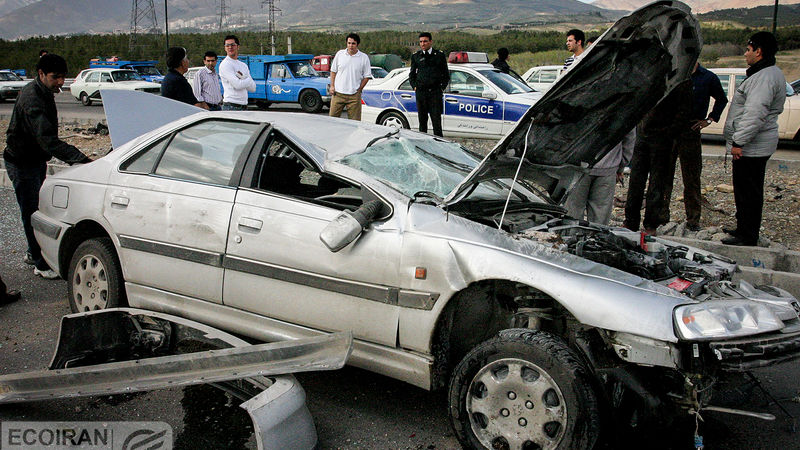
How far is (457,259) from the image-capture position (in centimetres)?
311

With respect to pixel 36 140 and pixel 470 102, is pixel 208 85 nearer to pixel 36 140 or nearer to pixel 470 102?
pixel 36 140

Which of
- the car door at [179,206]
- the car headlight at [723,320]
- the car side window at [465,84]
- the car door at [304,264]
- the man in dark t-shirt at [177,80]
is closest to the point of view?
the car headlight at [723,320]

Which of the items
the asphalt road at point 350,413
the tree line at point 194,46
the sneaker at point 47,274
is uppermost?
the tree line at point 194,46

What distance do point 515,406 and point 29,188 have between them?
4.52 m

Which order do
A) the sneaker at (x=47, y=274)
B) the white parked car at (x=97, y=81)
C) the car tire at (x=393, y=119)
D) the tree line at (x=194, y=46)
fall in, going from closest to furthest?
the sneaker at (x=47, y=274) → the car tire at (x=393, y=119) → the white parked car at (x=97, y=81) → the tree line at (x=194, y=46)

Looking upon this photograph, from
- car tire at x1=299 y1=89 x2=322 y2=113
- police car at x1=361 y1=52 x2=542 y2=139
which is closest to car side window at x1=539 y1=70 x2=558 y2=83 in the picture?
police car at x1=361 y1=52 x2=542 y2=139

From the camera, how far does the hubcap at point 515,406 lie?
2830 mm

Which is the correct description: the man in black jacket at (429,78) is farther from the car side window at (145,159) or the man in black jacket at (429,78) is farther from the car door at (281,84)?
the car door at (281,84)

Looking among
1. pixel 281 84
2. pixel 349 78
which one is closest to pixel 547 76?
pixel 281 84

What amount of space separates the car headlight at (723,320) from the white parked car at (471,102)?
8.49 m

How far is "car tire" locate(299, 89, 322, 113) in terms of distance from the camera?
19.3 m

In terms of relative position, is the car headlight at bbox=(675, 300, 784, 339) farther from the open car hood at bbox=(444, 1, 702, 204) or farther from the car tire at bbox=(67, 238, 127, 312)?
the car tire at bbox=(67, 238, 127, 312)

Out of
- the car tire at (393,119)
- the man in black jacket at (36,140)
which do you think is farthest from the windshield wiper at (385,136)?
the car tire at (393,119)

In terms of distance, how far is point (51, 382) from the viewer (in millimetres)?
3227
